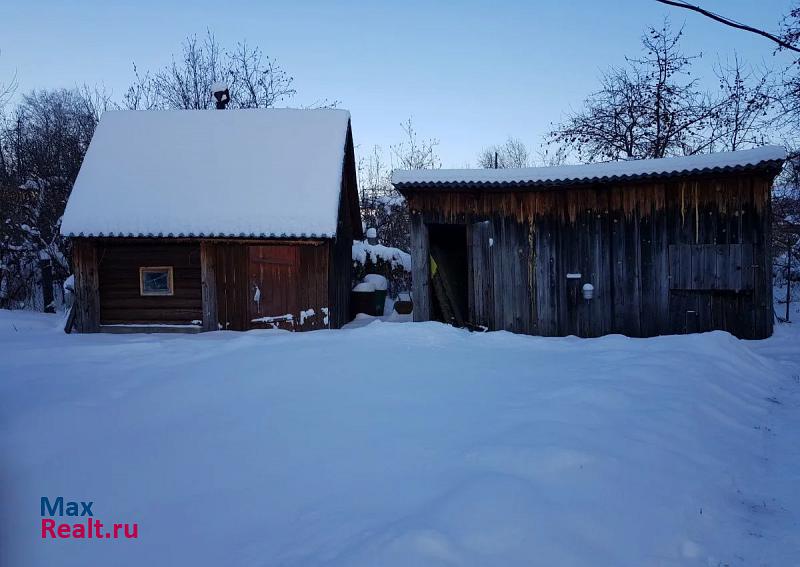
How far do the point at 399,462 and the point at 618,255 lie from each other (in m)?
8.13

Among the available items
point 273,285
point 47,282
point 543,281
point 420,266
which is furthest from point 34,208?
point 543,281

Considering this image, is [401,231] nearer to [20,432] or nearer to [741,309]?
[741,309]

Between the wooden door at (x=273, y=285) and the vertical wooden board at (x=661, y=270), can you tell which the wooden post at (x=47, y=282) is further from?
the vertical wooden board at (x=661, y=270)

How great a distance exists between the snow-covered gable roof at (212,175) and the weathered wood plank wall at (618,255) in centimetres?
313

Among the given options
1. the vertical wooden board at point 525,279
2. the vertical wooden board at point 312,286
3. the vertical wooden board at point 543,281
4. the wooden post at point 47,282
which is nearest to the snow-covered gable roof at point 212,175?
the vertical wooden board at point 312,286

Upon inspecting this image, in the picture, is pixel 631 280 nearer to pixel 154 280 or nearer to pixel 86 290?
pixel 154 280

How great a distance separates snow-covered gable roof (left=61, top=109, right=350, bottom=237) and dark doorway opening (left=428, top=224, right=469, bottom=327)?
2.65 m

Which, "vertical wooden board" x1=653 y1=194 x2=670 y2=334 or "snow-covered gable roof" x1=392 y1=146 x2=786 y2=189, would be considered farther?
"vertical wooden board" x1=653 y1=194 x2=670 y2=334

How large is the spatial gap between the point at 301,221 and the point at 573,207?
611 centimetres

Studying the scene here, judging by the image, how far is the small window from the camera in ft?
38.7

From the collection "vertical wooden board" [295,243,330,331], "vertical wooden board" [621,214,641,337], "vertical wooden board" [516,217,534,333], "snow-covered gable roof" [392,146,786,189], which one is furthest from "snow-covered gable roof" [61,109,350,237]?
"vertical wooden board" [621,214,641,337]

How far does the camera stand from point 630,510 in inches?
115

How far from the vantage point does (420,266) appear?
426 inches

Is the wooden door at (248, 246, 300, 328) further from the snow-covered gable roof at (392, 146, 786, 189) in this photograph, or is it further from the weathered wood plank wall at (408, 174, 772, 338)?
the snow-covered gable roof at (392, 146, 786, 189)
